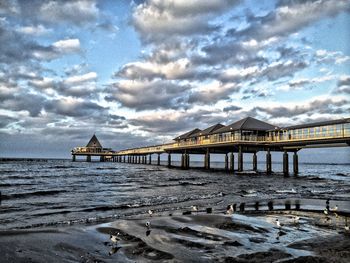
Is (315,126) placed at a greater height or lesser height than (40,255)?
greater

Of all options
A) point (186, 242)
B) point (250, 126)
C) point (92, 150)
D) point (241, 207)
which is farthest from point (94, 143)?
point (186, 242)

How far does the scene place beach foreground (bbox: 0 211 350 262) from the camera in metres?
6.72

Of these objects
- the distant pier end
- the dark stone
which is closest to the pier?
the dark stone

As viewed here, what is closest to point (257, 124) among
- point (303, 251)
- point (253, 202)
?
point (253, 202)

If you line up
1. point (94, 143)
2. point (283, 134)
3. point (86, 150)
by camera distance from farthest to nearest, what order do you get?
1. point (94, 143)
2. point (86, 150)
3. point (283, 134)

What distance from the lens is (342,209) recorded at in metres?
14.3

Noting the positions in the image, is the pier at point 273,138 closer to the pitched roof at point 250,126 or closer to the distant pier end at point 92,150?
the pitched roof at point 250,126

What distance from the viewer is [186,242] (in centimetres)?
Answer: 816

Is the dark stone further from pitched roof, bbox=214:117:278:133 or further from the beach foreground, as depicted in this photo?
pitched roof, bbox=214:117:278:133

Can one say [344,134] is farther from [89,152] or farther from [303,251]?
[89,152]

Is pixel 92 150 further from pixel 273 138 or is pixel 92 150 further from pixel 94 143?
pixel 273 138

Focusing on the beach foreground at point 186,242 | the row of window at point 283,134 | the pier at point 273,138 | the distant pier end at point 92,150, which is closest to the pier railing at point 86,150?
the distant pier end at point 92,150

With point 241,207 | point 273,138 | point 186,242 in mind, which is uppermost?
point 273,138

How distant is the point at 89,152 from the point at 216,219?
5339 inches
